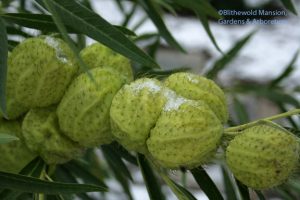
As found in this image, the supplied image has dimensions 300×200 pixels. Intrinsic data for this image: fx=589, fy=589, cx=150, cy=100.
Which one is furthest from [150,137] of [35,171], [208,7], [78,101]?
[208,7]

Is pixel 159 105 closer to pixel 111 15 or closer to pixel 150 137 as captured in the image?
pixel 150 137

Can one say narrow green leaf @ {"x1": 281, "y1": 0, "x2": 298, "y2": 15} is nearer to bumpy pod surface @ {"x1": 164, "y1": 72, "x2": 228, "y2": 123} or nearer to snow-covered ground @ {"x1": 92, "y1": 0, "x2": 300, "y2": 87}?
bumpy pod surface @ {"x1": 164, "y1": 72, "x2": 228, "y2": 123}

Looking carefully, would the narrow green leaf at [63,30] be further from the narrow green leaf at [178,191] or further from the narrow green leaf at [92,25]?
the narrow green leaf at [178,191]

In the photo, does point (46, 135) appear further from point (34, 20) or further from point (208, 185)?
point (208, 185)

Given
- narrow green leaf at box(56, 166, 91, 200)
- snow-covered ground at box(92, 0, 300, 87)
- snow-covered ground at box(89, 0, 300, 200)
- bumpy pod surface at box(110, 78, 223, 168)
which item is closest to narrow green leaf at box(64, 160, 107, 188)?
narrow green leaf at box(56, 166, 91, 200)

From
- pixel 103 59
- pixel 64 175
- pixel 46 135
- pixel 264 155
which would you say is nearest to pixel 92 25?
pixel 103 59

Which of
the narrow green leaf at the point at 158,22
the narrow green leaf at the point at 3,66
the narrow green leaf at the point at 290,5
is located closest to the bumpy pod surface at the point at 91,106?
the narrow green leaf at the point at 3,66
